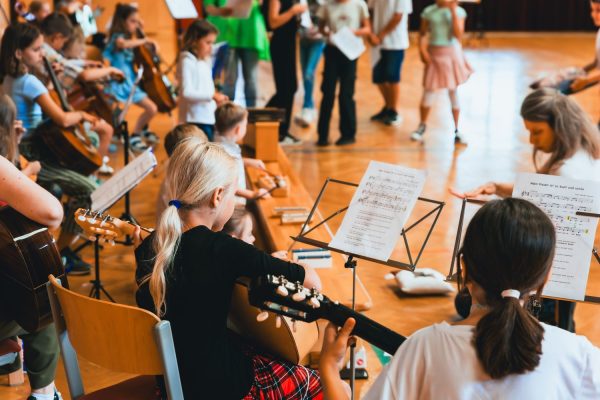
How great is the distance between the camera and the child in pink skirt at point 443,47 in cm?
718

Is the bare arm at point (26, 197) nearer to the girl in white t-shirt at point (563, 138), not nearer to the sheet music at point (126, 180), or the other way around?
Result: the sheet music at point (126, 180)

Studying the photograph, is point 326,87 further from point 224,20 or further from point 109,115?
point 109,115

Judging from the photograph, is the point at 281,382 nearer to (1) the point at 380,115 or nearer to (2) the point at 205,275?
(2) the point at 205,275

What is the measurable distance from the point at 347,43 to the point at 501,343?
5754mm

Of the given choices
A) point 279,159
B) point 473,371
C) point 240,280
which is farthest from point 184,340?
point 279,159

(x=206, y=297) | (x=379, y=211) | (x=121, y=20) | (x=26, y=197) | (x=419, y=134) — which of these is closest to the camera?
(x=206, y=297)

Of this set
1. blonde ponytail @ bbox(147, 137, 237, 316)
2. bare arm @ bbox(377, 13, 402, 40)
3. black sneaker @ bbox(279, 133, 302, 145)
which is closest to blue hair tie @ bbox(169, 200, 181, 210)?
blonde ponytail @ bbox(147, 137, 237, 316)

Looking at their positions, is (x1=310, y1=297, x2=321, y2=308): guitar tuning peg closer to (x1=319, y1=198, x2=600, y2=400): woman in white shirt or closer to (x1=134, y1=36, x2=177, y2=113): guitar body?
(x1=319, y1=198, x2=600, y2=400): woman in white shirt

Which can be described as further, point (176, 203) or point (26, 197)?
point (26, 197)

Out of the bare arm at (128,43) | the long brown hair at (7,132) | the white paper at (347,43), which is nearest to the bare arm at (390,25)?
the white paper at (347,43)

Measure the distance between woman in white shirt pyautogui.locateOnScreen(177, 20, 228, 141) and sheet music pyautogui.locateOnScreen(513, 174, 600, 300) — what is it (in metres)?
2.99

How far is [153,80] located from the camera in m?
6.68

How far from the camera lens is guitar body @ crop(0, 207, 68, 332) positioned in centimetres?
270

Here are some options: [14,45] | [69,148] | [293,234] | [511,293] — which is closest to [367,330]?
[511,293]
